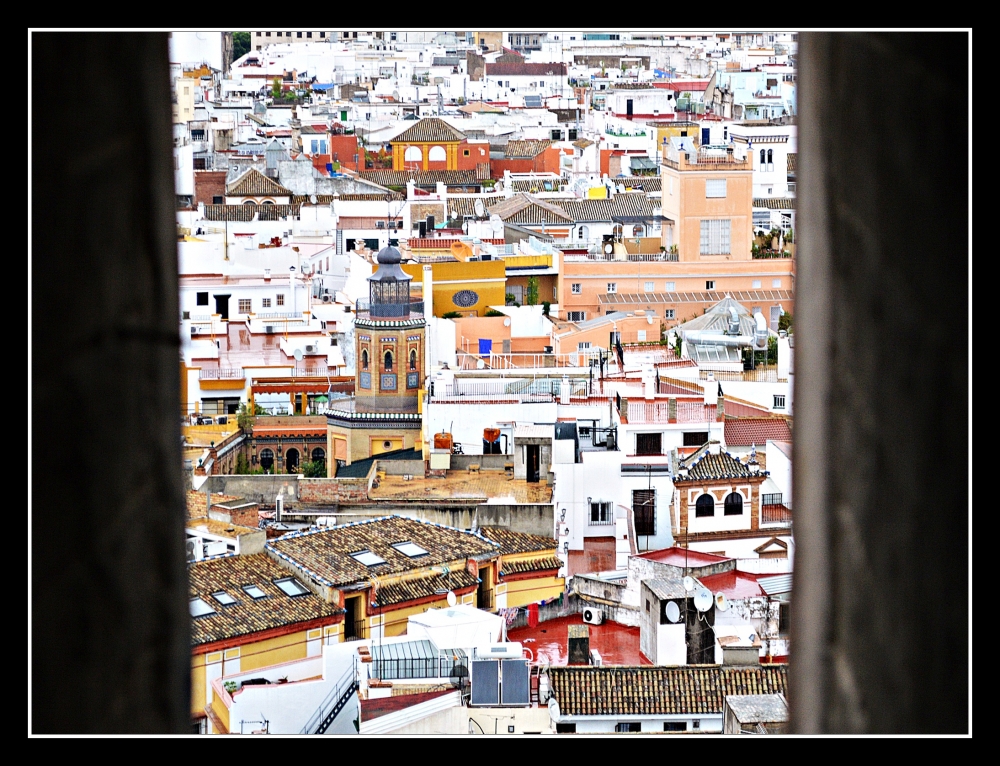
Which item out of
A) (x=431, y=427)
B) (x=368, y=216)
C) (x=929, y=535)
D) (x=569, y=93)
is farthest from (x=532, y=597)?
(x=569, y=93)

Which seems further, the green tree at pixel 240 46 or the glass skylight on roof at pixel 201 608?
the green tree at pixel 240 46

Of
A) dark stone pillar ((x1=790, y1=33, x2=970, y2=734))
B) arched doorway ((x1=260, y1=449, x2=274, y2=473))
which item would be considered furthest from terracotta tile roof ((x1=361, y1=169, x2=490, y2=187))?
dark stone pillar ((x1=790, y1=33, x2=970, y2=734))

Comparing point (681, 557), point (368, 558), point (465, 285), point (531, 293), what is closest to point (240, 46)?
point (531, 293)

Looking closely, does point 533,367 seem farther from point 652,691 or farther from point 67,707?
point 67,707

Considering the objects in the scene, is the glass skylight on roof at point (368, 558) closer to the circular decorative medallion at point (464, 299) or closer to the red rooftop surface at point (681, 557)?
the red rooftop surface at point (681, 557)

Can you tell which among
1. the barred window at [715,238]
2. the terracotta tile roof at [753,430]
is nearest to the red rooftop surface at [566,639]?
the terracotta tile roof at [753,430]

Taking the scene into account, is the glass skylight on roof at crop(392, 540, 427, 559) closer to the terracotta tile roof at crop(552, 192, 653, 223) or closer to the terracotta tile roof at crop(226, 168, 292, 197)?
the terracotta tile roof at crop(552, 192, 653, 223)

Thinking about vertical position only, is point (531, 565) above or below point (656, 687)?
above

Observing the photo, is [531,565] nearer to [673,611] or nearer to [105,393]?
[673,611]
